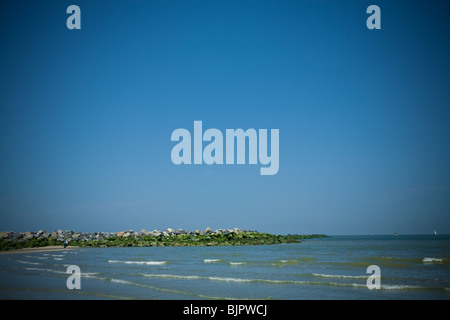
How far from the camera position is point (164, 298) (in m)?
14.6
